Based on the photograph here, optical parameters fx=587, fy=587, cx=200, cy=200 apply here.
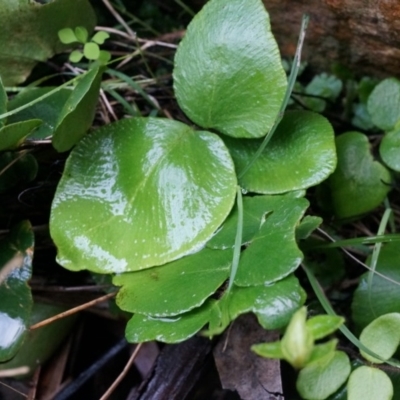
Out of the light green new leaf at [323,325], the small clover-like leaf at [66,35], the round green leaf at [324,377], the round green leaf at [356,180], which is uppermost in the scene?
the small clover-like leaf at [66,35]

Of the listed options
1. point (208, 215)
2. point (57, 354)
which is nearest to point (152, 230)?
point (208, 215)

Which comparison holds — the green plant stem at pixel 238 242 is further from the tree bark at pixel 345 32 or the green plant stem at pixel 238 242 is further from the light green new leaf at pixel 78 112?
the tree bark at pixel 345 32

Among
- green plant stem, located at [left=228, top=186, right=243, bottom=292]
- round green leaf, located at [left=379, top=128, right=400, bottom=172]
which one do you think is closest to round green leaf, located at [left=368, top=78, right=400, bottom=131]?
round green leaf, located at [left=379, top=128, right=400, bottom=172]

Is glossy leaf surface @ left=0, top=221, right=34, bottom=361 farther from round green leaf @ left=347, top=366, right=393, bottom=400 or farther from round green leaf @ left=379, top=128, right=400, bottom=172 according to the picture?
round green leaf @ left=379, top=128, right=400, bottom=172

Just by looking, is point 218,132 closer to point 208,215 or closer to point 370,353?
point 208,215

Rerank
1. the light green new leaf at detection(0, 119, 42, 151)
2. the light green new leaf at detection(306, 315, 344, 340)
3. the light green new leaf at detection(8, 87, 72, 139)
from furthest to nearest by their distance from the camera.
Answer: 1. the light green new leaf at detection(8, 87, 72, 139)
2. the light green new leaf at detection(0, 119, 42, 151)
3. the light green new leaf at detection(306, 315, 344, 340)

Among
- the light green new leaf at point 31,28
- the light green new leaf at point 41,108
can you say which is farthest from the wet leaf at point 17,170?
the light green new leaf at point 31,28

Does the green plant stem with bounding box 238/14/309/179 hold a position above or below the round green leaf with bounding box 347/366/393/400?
above
